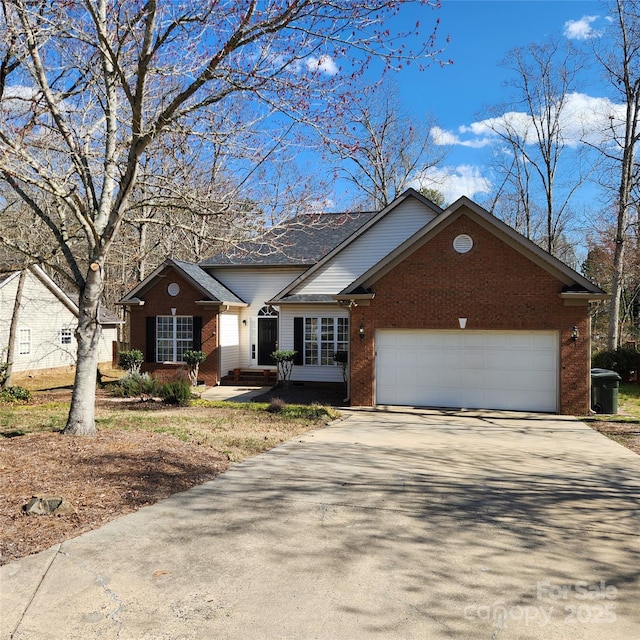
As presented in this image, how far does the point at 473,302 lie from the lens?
14.1 m

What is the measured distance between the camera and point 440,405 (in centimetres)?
1459

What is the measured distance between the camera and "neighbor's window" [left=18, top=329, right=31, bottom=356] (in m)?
24.9

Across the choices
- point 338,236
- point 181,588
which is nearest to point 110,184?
point 181,588

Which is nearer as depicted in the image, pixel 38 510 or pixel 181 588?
pixel 181 588

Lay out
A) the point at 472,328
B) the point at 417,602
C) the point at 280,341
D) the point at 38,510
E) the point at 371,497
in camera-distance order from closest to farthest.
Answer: the point at 417,602 → the point at 38,510 → the point at 371,497 → the point at 472,328 → the point at 280,341

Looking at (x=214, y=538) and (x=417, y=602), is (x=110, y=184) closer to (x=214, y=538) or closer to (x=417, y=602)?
(x=214, y=538)

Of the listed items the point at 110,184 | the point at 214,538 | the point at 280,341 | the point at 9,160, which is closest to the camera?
the point at 214,538

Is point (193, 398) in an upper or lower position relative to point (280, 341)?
lower

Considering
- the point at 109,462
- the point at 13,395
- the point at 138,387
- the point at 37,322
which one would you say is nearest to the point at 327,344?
the point at 138,387

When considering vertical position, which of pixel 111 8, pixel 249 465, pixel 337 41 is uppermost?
pixel 111 8

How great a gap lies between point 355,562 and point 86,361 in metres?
6.50

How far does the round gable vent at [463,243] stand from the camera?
14219 mm

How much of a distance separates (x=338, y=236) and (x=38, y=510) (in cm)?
1755

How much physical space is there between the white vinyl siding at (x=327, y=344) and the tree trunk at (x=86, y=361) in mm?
10315
